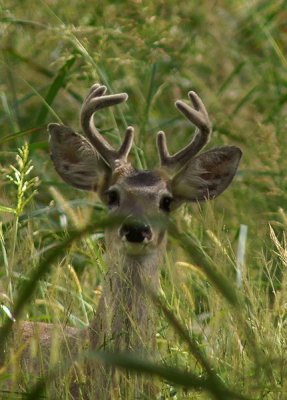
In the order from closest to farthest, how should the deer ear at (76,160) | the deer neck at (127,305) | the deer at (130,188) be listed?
the deer neck at (127,305) < the deer at (130,188) < the deer ear at (76,160)

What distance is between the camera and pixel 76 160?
5734 millimetres

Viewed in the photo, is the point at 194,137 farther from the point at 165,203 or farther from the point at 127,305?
the point at 127,305

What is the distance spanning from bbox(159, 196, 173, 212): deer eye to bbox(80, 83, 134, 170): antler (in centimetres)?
23

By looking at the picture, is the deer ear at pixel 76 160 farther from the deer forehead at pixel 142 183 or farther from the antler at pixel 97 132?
the deer forehead at pixel 142 183

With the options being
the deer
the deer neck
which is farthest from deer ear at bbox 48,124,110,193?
the deer neck

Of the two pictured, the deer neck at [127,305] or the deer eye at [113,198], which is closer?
the deer neck at [127,305]

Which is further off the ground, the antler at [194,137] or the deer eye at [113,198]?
the antler at [194,137]

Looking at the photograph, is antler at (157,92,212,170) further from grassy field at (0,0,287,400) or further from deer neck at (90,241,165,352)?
deer neck at (90,241,165,352)

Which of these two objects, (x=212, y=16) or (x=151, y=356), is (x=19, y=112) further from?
(x=151, y=356)

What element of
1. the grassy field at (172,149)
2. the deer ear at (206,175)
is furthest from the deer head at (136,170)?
the grassy field at (172,149)

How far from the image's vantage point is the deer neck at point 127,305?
14.9ft

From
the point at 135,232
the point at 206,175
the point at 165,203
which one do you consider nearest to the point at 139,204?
the point at 165,203

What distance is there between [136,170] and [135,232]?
21.7 inches

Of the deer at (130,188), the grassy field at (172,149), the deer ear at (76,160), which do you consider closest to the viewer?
the grassy field at (172,149)
